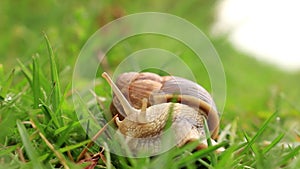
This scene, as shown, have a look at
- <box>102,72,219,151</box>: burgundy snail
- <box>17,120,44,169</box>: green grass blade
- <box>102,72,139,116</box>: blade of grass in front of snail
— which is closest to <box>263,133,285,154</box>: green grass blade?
<box>102,72,219,151</box>: burgundy snail

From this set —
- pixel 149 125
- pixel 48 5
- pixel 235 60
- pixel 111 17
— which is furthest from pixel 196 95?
pixel 235 60

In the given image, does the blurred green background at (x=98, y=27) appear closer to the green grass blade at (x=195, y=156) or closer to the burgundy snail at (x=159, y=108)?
the burgundy snail at (x=159, y=108)

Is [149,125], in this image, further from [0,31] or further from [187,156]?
[0,31]

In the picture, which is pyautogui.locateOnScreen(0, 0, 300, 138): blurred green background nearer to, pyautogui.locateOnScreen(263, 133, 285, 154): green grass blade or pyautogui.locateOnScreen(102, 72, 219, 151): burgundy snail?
pyautogui.locateOnScreen(102, 72, 219, 151): burgundy snail

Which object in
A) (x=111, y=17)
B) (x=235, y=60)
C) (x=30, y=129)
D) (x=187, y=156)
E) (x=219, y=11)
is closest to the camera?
(x=187, y=156)

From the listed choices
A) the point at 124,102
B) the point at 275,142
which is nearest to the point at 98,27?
the point at 124,102

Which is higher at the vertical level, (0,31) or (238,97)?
(0,31)

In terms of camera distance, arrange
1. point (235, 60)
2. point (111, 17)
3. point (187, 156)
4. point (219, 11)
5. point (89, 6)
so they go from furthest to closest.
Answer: point (235, 60) → point (219, 11) → point (89, 6) → point (111, 17) → point (187, 156)

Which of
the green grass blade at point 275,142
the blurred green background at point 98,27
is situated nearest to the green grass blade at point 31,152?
the green grass blade at point 275,142
